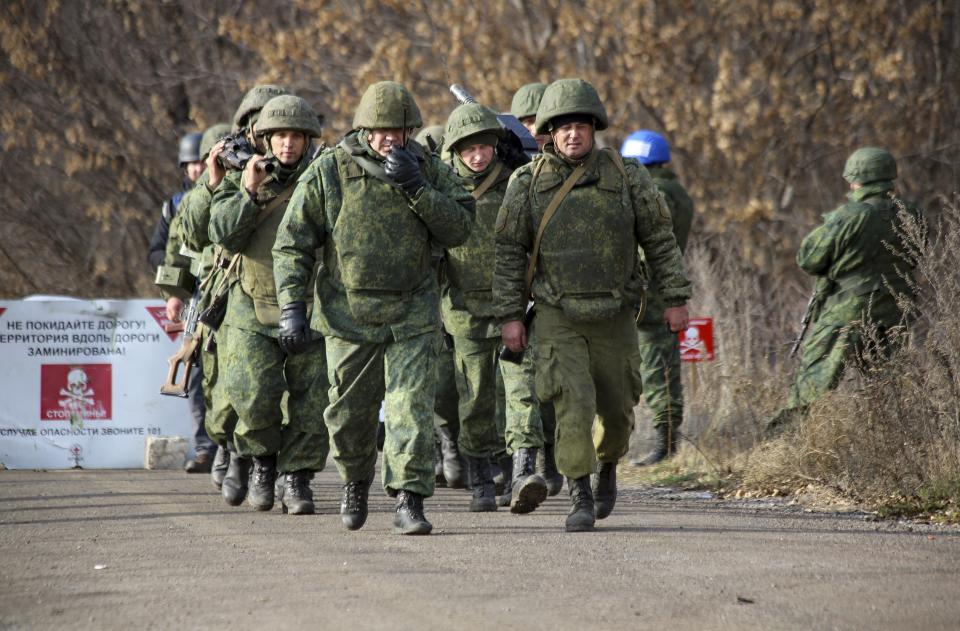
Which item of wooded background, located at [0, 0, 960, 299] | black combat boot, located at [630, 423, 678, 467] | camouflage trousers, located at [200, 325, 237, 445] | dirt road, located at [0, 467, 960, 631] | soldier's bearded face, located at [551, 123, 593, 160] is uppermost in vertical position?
wooded background, located at [0, 0, 960, 299]

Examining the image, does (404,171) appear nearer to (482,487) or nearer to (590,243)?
(590,243)

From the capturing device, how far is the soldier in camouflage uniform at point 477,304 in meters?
9.46

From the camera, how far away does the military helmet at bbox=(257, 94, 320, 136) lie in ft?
29.8

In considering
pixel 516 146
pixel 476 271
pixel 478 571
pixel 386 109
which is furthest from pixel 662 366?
pixel 478 571

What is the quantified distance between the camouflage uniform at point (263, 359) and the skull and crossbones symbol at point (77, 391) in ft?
13.4

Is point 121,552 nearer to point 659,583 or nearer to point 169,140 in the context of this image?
point 659,583

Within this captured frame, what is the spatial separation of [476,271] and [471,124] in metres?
0.82

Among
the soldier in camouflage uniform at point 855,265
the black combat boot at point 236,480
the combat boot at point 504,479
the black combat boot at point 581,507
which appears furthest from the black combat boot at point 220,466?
the soldier in camouflage uniform at point 855,265

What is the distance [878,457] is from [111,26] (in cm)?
1871

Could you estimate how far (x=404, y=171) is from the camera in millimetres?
7891

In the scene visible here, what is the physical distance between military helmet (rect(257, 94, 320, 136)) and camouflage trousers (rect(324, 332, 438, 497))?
4.66ft

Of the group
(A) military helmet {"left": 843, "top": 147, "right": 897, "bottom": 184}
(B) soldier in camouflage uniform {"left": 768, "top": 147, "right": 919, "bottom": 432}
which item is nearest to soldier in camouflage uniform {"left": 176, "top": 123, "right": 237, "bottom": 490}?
(B) soldier in camouflage uniform {"left": 768, "top": 147, "right": 919, "bottom": 432}

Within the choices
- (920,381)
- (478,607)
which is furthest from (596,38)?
(478,607)

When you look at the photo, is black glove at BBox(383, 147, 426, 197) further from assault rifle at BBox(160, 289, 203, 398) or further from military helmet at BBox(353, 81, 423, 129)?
assault rifle at BBox(160, 289, 203, 398)
